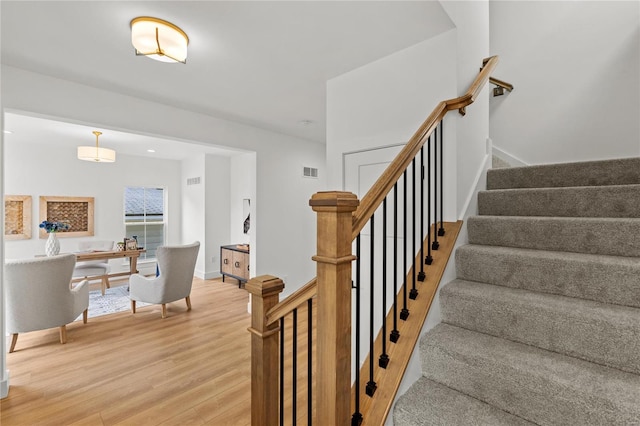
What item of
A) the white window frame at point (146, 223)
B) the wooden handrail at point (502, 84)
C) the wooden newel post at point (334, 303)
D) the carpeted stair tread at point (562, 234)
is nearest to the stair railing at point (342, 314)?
the wooden newel post at point (334, 303)

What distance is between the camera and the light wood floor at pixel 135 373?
7.06 feet

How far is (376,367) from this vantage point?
4.27 feet

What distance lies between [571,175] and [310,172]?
373cm

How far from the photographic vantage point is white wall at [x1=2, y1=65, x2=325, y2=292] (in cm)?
257

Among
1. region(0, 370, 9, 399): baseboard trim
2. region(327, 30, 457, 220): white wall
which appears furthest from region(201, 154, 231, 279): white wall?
region(327, 30, 457, 220): white wall

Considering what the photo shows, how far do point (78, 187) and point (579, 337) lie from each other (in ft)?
24.1

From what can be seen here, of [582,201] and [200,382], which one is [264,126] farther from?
[582,201]

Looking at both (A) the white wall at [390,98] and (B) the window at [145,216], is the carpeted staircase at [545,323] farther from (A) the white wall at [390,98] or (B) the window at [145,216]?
(B) the window at [145,216]

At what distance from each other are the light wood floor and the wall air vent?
2.45 m

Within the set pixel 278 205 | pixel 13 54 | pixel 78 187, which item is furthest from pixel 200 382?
pixel 78 187

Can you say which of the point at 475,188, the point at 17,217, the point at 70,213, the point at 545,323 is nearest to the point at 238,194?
the point at 70,213

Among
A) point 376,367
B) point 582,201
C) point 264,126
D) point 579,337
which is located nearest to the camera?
point 579,337

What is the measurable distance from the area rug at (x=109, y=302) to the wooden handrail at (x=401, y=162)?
4701mm

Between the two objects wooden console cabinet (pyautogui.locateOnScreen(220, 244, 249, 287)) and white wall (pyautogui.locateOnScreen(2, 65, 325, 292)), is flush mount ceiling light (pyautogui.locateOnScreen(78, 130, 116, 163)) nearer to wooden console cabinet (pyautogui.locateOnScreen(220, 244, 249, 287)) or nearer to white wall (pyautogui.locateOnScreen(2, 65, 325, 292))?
white wall (pyautogui.locateOnScreen(2, 65, 325, 292))
